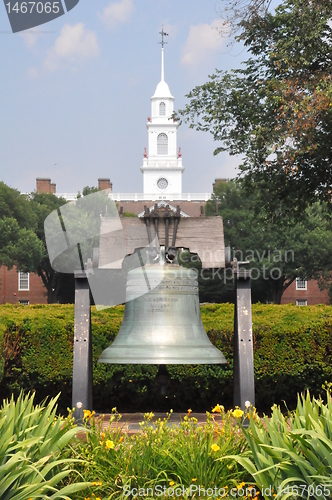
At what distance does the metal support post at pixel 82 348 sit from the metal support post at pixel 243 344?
54.9 inches

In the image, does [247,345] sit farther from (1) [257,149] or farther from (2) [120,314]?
(1) [257,149]

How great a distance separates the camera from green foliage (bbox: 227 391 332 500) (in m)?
3.53

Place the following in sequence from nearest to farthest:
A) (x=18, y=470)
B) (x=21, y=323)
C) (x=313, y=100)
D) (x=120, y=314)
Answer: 1. (x=18, y=470)
2. (x=21, y=323)
3. (x=120, y=314)
4. (x=313, y=100)

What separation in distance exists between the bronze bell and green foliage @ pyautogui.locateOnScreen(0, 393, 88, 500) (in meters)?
1.70

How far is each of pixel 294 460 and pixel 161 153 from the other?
7534 centimetres

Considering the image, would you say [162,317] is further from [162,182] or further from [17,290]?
[162,182]

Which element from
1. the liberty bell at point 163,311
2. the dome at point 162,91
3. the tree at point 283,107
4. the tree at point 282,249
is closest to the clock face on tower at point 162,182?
the dome at point 162,91

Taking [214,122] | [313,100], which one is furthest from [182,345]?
[214,122]

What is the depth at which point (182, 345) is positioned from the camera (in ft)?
19.1

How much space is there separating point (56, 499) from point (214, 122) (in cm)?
1230

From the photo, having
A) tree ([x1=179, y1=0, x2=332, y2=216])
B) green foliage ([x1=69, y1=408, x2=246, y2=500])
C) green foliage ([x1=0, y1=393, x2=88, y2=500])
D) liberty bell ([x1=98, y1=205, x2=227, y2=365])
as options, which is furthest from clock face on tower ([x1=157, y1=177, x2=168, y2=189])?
green foliage ([x1=69, y1=408, x2=246, y2=500])

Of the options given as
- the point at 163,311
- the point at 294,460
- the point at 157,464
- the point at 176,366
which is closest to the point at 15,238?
the point at 176,366

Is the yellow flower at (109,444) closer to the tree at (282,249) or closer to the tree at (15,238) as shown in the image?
the tree at (282,249)

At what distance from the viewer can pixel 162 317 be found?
6.04 meters
